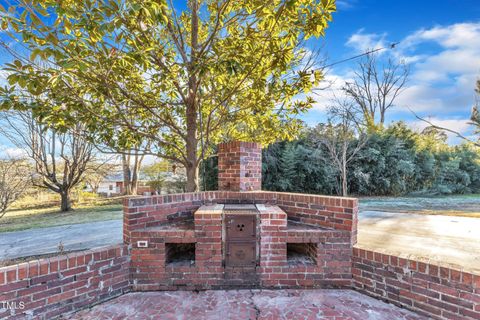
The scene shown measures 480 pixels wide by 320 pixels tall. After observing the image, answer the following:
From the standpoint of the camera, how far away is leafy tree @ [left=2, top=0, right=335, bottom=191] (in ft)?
7.14

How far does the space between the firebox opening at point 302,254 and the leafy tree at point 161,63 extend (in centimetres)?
201

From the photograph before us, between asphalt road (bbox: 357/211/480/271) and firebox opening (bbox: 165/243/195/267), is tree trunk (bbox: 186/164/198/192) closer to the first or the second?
firebox opening (bbox: 165/243/195/267)

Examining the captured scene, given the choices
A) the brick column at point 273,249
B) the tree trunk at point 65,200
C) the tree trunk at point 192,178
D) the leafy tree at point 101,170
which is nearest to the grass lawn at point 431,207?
the brick column at point 273,249

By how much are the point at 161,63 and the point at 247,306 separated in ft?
10.9

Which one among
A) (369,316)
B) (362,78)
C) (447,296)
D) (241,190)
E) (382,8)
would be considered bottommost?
(369,316)

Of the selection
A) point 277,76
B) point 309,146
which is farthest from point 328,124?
point 277,76

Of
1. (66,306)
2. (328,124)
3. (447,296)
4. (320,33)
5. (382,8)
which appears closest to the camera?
(447,296)

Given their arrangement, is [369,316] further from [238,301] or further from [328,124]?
[328,124]

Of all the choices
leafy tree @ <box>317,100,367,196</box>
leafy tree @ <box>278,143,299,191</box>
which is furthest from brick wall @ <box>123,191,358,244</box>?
leafy tree @ <box>278,143,299,191</box>

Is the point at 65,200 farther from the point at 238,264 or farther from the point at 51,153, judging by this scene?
the point at 238,264

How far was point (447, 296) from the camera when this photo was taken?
1.96 m

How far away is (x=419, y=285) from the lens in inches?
83.0

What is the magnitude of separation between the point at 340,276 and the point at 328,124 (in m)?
7.71

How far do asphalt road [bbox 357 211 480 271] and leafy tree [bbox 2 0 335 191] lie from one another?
2.35 m
